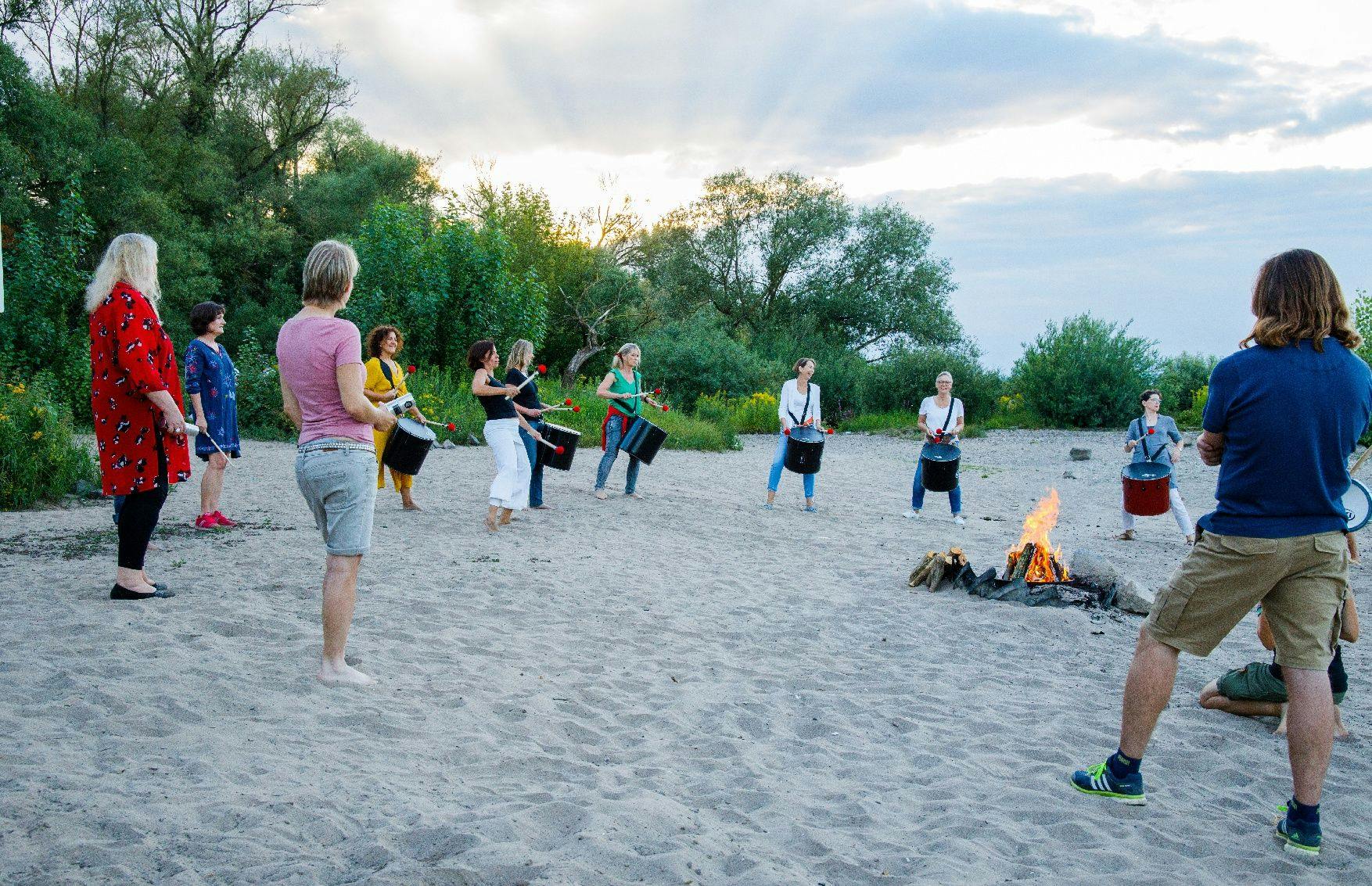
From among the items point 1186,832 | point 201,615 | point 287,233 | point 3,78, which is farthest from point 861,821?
point 287,233

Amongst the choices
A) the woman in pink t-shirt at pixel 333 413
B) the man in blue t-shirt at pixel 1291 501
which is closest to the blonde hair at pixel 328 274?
the woman in pink t-shirt at pixel 333 413

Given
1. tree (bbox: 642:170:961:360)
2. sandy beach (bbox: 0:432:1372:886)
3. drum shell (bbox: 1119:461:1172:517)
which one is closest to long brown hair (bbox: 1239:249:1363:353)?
sandy beach (bbox: 0:432:1372:886)

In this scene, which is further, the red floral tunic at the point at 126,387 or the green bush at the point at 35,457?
the green bush at the point at 35,457

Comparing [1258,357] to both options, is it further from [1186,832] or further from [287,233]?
[287,233]

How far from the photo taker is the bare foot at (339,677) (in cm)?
426

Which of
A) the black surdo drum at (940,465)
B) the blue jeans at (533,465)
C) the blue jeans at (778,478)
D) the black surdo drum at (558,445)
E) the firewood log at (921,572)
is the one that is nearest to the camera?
the firewood log at (921,572)

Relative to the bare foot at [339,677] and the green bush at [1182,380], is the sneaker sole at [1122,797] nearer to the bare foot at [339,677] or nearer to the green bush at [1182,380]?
the bare foot at [339,677]

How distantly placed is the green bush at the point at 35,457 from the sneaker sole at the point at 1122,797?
29.7 ft

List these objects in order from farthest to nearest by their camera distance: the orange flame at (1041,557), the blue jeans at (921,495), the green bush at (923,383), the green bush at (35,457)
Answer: the green bush at (923,383) → the blue jeans at (921,495) → the green bush at (35,457) → the orange flame at (1041,557)

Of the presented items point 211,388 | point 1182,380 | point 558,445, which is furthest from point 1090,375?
point 211,388

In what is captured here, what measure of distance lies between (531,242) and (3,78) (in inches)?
703

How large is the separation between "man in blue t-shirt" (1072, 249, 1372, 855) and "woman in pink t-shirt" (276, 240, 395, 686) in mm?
3058

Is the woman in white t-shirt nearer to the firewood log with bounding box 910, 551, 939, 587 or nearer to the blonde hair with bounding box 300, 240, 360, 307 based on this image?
the firewood log with bounding box 910, 551, 939, 587

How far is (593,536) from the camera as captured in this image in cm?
864
